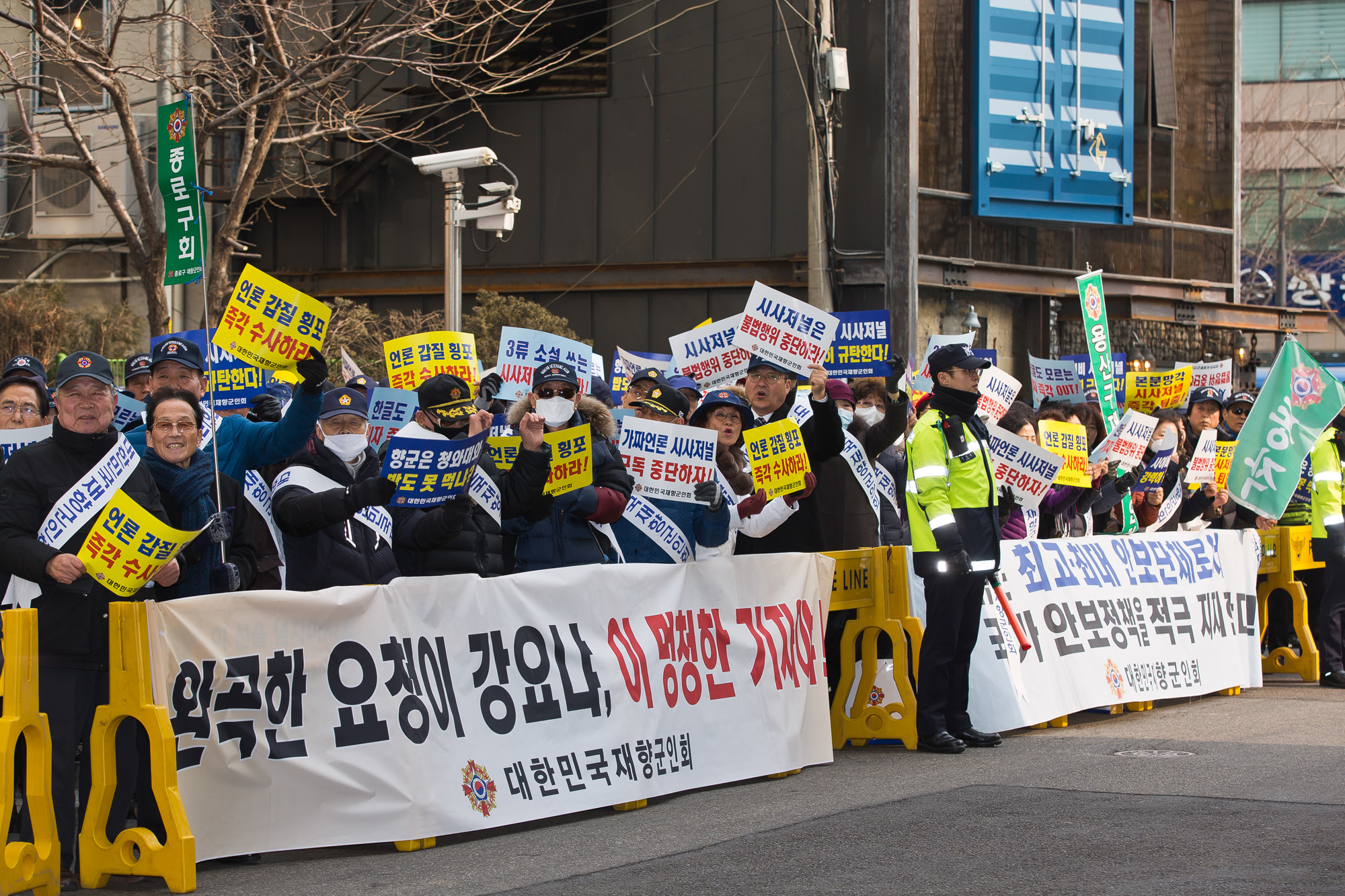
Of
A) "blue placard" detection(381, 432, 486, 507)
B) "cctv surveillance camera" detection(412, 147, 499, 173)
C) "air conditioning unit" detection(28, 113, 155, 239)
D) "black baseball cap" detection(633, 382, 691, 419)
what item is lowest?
"blue placard" detection(381, 432, 486, 507)

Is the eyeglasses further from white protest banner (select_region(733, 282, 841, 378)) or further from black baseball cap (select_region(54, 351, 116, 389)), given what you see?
white protest banner (select_region(733, 282, 841, 378))

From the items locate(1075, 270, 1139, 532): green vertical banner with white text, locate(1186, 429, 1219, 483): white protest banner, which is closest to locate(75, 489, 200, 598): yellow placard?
locate(1075, 270, 1139, 532): green vertical banner with white text

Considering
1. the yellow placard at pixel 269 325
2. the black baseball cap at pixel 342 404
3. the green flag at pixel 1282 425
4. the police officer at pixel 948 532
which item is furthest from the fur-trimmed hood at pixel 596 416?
the green flag at pixel 1282 425

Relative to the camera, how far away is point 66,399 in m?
6.11

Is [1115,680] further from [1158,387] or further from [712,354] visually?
[1158,387]

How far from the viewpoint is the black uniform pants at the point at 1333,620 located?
38.5ft

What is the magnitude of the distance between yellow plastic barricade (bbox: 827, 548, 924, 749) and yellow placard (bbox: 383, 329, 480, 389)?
255cm

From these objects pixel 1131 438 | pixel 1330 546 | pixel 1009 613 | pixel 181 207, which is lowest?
pixel 1009 613

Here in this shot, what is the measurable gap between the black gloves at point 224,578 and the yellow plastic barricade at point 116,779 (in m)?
0.53

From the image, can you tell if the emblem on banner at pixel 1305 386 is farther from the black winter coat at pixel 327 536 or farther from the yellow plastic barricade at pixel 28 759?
the yellow plastic barricade at pixel 28 759

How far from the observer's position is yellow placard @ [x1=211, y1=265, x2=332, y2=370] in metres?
7.52

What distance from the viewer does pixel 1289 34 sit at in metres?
49.4

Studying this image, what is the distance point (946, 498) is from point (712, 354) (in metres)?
1.66

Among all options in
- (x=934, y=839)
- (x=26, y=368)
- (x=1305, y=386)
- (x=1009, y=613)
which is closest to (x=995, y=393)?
(x=1305, y=386)
